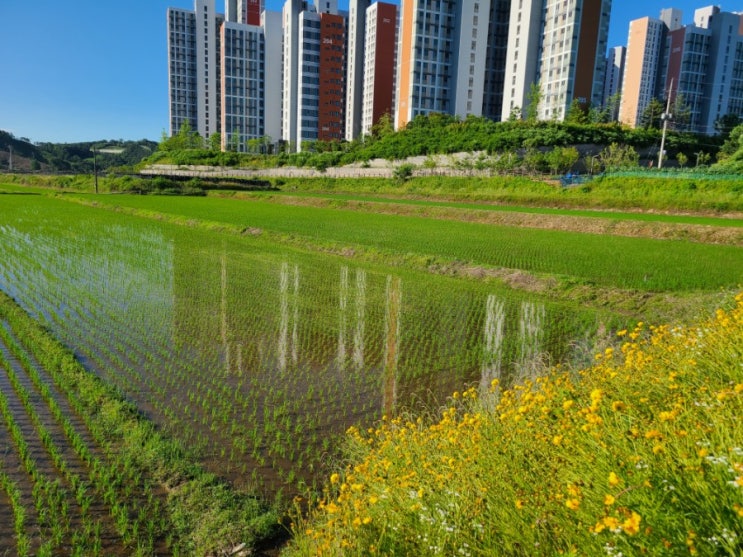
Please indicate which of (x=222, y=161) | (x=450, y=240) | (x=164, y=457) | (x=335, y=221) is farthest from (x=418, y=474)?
(x=222, y=161)

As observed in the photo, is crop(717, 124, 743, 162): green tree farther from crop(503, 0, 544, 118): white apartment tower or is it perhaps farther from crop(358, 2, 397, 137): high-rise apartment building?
crop(358, 2, 397, 137): high-rise apartment building

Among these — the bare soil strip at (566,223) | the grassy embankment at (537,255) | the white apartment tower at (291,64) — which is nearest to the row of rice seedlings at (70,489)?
the grassy embankment at (537,255)

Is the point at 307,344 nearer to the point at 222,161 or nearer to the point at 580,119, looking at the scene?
the point at 580,119

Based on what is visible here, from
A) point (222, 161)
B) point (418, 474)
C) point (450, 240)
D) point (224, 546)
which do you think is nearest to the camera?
point (418, 474)

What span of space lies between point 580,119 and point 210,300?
57065mm

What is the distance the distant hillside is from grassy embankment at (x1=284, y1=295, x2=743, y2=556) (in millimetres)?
118730

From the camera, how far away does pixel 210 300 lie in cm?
1119

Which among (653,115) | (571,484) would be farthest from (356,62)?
(571,484)

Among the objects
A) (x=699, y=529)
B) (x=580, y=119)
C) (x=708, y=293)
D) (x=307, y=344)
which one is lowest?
(x=307, y=344)

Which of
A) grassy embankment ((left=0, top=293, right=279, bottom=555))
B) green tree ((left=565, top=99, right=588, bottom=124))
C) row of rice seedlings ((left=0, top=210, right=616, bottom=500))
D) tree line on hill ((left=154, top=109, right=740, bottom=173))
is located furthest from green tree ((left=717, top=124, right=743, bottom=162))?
grassy embankment ((left=0, top=293, right=279, bottom=555))

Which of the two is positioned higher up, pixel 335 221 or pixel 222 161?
pixel 222 161

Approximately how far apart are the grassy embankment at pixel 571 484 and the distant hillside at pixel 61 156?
390 ft

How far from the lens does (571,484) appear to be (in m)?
2.20

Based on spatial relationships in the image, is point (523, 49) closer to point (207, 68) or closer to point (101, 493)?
point (101, 493)
